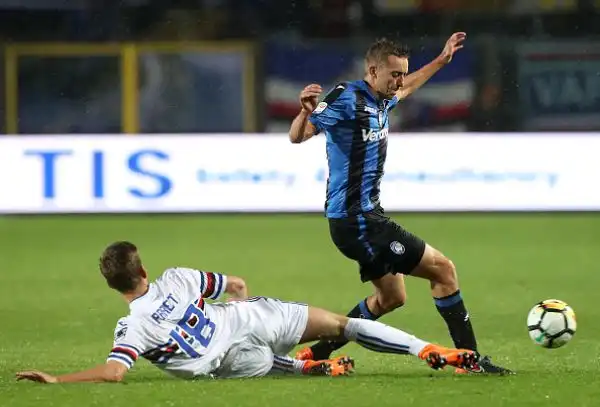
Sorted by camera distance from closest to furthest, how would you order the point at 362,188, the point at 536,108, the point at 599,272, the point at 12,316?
1. the point at 362,188
2. the point at 12,316
3. the point at 599,272
4. the point at 536,108

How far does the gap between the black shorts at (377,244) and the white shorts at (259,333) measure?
0.45m

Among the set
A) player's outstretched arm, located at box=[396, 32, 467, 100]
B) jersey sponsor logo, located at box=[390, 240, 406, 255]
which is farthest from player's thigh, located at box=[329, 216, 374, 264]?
player's outstretched arm, located at box=[396, 32, 467, 100]

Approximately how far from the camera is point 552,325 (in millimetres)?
7492

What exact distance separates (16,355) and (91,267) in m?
4.49

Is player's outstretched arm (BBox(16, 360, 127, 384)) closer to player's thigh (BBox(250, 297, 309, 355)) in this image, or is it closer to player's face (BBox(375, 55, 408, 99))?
player's thigh (BBox(250, 297, 309, 355))

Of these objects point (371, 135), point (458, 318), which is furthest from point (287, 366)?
point (371, 135)

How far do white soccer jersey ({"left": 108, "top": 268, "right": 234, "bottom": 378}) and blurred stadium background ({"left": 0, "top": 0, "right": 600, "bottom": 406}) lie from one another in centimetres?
155

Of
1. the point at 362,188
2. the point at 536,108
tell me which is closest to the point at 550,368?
the point at 362,188

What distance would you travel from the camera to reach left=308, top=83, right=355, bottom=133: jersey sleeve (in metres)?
7.35

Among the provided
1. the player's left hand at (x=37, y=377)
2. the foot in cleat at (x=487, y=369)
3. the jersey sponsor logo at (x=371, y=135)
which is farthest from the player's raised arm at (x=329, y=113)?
the player's left hand at (x=37, y=377)

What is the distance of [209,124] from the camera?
1853cm

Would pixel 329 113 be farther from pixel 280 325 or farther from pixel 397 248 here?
pixel 280 325

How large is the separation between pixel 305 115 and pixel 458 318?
1.34 m

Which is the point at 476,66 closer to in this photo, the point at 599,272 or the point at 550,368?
the point at 599,272
